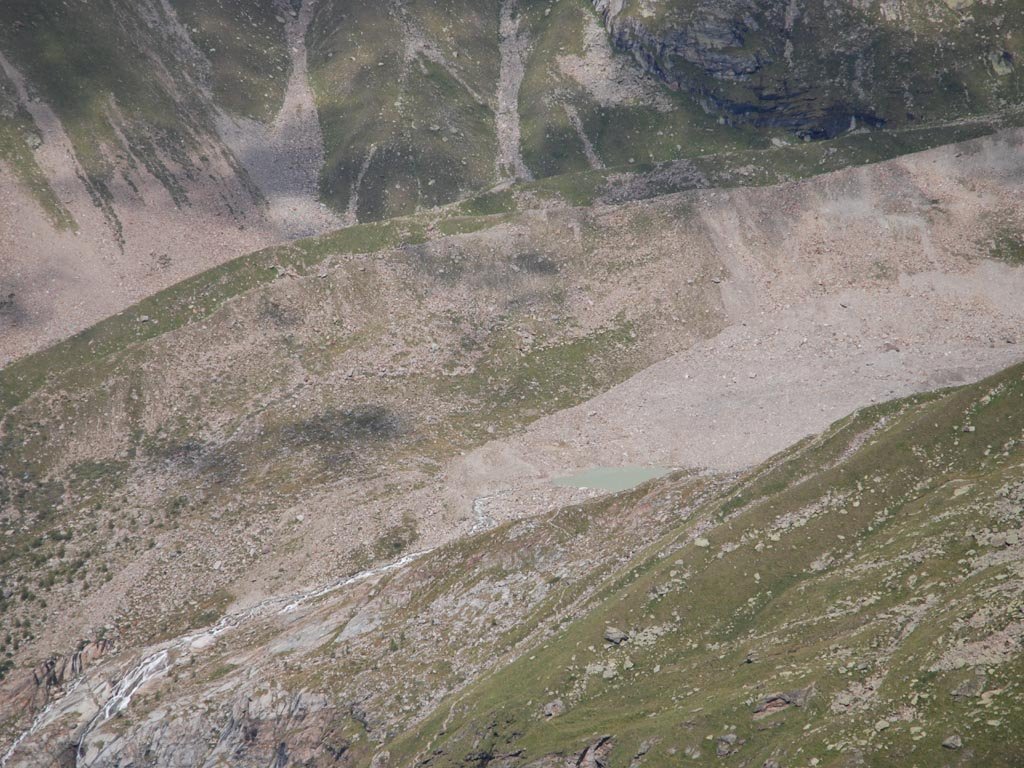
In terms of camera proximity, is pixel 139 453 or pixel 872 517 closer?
pixel 872 517

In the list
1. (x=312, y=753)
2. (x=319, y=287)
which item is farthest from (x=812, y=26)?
(x=312, y=753)

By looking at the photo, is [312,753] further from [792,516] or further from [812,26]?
[812,26]

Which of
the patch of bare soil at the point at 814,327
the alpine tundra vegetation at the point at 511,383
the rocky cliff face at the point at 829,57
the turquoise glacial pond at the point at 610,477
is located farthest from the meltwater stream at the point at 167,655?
the rocky cliff face at the point at 829,57

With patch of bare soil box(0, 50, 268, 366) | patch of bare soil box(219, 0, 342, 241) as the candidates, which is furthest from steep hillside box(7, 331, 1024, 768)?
A: patch of bare soil box(219, 0, 342, 241)

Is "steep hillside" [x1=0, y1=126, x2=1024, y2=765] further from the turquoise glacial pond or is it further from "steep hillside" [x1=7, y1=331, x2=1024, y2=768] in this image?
"steep hillside" [x1=7, y1=331, x2=1024, y2=768]

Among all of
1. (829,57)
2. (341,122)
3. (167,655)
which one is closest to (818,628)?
(167,655)

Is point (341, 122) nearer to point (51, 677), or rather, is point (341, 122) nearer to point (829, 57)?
point (829, 57)
